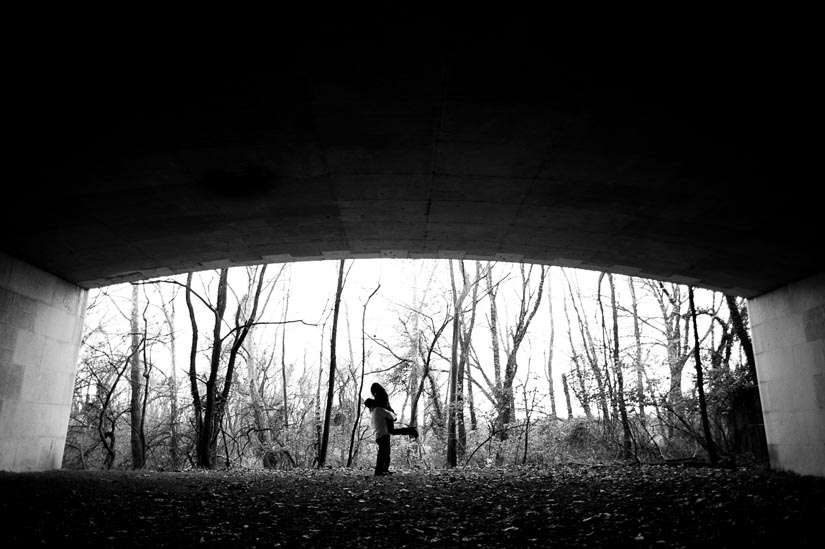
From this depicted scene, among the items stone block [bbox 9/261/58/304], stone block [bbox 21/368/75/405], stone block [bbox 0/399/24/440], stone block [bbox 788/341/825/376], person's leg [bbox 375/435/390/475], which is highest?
stone block [bbox 9/261/58/304]

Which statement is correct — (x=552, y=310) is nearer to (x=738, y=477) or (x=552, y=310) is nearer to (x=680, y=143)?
(x=738, y=477)

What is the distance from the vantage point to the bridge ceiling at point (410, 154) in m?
3.95

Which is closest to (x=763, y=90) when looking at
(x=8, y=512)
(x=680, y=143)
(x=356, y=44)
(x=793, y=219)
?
(x=680, y=143)

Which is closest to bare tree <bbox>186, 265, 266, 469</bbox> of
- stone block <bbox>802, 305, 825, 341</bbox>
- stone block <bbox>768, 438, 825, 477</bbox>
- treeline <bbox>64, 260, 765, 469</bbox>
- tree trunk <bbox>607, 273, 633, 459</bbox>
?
treeline <bbox>64, 260, 765, 469</bbox>

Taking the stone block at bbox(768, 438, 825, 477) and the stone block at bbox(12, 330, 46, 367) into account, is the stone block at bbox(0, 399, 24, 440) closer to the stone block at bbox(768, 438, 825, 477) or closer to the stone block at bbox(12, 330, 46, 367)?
the stone block at bbox(12, 330, 46, 367)

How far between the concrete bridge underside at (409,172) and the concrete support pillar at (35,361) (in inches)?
1.3

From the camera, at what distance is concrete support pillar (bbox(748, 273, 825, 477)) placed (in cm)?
739

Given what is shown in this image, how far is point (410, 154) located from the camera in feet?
17.7

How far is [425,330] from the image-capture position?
20406mm

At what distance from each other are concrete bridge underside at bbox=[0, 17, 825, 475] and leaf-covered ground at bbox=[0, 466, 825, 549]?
97.9 inches

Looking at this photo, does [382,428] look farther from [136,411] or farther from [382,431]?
[136,411]

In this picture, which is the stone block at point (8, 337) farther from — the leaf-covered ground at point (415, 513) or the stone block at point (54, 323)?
the leaf-covered ground at point (415, 513)

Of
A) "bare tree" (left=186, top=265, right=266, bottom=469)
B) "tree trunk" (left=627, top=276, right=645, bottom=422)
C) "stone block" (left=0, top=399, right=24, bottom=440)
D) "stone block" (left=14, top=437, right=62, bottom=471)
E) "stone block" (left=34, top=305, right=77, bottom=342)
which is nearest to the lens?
"stone block" (left=0, top=399, right=24, bottom=440)

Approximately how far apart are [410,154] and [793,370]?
6986mm
